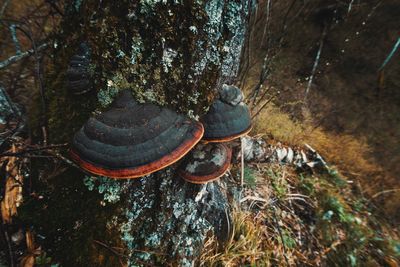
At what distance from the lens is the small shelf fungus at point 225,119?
1.70m

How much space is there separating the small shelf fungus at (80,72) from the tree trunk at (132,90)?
0.11 ft

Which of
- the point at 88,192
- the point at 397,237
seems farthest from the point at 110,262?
the point at 397,237

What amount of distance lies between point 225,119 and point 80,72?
1.03 meters

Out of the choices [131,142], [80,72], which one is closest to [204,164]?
[131,142]

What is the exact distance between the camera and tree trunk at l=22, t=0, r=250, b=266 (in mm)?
1462

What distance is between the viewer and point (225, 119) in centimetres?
172

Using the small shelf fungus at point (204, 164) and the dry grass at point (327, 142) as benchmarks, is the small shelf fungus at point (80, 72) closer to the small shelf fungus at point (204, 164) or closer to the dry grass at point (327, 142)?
the small shelf fungus at point (204, 164)

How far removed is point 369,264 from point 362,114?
174 inches

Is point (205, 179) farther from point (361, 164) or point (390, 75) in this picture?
point (390, 75)

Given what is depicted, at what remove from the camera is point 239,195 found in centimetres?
300

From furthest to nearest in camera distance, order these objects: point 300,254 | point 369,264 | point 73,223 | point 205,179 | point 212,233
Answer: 1. point 369,264
2. point 300,254
3. point 212,233
4. point 205,179
5. point 73,223

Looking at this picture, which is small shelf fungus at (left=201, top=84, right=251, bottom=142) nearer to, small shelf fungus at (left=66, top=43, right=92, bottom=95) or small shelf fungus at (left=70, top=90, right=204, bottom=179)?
small shelf fungus at (left=70, top=90, right=204, bottom=179)

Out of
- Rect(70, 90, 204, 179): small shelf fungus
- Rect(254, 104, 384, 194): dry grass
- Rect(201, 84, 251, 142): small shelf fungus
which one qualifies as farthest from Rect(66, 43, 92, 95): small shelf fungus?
Rect(254, 104, 384, 194): dry grass

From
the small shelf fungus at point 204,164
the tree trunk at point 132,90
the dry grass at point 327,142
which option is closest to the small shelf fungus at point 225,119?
the tree trunk at point 132,90
